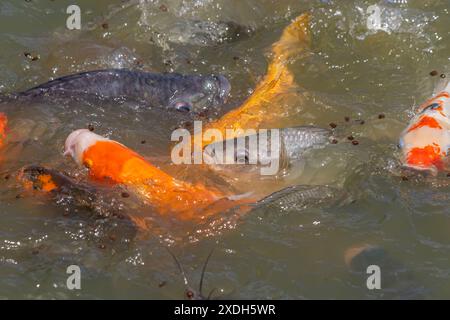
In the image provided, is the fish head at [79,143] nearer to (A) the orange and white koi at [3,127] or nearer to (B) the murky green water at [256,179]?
(B) the murky green water at [256,179]

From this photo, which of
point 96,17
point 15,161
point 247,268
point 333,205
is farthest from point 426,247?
point 96,17

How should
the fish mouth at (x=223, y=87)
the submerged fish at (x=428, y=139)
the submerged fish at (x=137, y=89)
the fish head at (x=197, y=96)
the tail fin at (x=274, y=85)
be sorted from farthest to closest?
1. the fish mouth at (x=223, y=87)
2. the fish head at (x=197, y=96)
3. the submerged fish at (x=137, y=89)
4. the tail fin at (x=274, y=85)
5. the submerged fish at (x=428, y=139)

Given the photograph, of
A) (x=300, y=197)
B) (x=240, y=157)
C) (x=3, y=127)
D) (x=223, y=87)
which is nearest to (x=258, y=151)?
(x=240, y=157)

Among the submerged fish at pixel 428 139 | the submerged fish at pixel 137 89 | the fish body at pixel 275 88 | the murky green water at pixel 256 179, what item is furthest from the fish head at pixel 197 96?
the submerged fish at pixel 428 139

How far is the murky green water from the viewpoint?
4.40m

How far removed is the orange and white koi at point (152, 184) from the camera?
15.4ft

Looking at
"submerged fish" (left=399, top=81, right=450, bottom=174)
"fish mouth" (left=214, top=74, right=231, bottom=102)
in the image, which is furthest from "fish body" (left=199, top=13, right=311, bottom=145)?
"submerged fish" (left=399, top=81, right=450, bottom=174)

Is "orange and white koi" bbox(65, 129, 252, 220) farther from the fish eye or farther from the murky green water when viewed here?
the fish eye

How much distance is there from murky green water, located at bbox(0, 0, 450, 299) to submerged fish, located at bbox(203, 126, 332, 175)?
111mm

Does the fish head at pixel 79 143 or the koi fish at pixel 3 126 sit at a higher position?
the koi fish at pixel 3 126

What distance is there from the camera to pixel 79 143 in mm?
5016

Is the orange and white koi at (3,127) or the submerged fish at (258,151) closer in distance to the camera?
the submerged fish at (258,151)

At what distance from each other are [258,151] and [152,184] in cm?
84

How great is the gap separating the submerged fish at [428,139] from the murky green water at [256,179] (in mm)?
120
